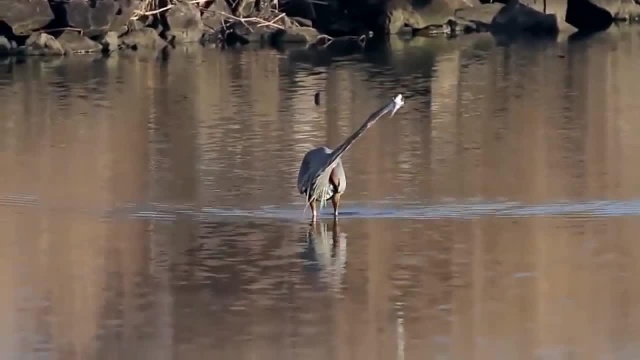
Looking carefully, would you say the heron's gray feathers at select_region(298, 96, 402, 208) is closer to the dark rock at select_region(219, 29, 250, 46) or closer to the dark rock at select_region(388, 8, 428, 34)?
the dark rock at select_region(219, 29, 250, 46)

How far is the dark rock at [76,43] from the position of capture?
102ft

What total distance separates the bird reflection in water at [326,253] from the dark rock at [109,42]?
20.2 m

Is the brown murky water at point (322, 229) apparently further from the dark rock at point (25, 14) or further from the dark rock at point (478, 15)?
the dark rock at point (478, 15)

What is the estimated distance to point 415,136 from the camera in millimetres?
17000

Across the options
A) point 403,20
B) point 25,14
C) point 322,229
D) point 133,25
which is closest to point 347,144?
point 322,229

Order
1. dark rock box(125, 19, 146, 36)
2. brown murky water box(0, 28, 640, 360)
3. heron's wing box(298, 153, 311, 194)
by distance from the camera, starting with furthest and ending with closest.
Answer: dark rock box(125, 19, 146, 36)
heron's wing box(298, 153, 311, 194)
brown murky water box(0, 28, 640, 360)

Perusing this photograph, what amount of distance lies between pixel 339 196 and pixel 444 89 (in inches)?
422

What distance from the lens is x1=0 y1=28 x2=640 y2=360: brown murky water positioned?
28.7ft

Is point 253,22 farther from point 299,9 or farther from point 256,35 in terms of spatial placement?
point 299,9

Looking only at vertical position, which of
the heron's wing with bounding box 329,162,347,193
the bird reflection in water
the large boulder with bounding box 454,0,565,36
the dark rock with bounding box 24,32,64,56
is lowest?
the bird reflection in water

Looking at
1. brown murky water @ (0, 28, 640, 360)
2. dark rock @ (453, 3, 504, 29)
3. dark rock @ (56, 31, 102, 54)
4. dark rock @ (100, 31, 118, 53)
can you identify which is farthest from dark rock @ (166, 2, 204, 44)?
brown murky water @ (0, 28, 640, 360)

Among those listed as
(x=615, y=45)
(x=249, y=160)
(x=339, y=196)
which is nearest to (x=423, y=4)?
(x=615, y=45)

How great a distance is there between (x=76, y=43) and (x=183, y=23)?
3232 millimetres

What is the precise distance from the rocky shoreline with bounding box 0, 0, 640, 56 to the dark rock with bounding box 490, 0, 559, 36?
0.02m
